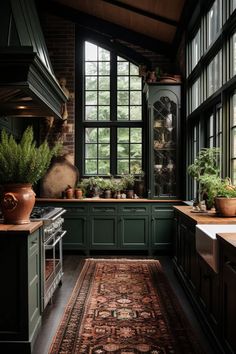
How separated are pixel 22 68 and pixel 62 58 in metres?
4.29

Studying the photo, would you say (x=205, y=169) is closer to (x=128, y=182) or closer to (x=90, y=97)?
(x=128, y=182)

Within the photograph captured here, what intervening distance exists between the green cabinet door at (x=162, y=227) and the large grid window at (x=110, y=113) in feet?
3.98

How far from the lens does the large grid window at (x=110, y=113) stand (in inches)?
301

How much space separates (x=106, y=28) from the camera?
7531 mm

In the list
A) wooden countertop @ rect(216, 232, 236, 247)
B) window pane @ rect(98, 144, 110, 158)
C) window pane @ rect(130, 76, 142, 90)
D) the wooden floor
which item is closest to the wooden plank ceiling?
window pane @ rect(130, 76, 142, 90)

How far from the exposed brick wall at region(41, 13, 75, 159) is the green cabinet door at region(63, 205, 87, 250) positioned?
4.01 feet

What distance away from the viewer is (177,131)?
684cm

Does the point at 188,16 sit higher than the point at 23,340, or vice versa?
the point at 188,16

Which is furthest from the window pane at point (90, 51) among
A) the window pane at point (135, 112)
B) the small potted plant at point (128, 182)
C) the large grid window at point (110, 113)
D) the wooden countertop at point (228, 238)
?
the wooden countertop at point (228, 238)

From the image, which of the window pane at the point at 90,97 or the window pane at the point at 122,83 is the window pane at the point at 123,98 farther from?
the window pane at the point at 90,97

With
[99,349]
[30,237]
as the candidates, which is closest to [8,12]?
[30,237]

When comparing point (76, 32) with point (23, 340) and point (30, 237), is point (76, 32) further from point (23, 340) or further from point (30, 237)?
point (23, 340)

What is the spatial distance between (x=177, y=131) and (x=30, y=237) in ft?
14.0

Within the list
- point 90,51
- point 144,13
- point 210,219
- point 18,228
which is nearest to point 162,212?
point 210,219
